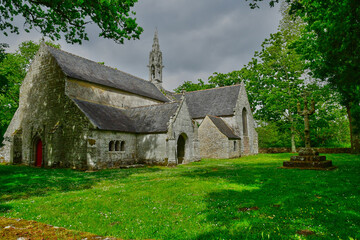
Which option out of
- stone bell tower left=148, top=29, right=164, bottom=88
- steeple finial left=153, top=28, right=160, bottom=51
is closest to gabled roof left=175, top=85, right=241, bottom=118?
stone bell tower left=148, top=29, right=164, bottom=88

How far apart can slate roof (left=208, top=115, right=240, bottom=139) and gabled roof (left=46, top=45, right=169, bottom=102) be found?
28.0 ft

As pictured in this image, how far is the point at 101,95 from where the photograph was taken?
24484 millimetres

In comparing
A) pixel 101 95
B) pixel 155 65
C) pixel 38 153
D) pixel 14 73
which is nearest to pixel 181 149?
pixel 101 95

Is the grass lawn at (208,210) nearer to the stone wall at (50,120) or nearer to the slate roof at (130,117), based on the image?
the stone wall at (50,120)

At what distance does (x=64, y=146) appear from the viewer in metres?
19.7

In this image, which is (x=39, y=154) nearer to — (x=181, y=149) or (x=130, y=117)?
(x=130, y=117)

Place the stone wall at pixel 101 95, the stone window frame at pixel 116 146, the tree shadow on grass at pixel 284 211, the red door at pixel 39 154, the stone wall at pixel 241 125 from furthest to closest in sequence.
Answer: the stone wall at pixel 241 125 → the red door at pixel 39 154 → the stone wall at pixel 101 95 → the stone window frame at pixel 116 146 → the tree shadow on grass at pixel 284 211

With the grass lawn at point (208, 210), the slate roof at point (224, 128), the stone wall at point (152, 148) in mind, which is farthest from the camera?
the slate roof at point (224, 128)

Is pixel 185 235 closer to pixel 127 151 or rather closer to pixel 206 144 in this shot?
pixel 127 151

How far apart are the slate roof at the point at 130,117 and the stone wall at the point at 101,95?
1466 mm

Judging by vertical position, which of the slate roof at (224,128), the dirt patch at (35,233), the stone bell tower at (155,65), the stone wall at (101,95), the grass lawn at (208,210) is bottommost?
the grass lawn at (208,210)

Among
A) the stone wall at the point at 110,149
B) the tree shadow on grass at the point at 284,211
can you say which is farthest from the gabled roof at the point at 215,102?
the tree shadow on grass at the point at 284,211

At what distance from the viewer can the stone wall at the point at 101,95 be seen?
2175 cm

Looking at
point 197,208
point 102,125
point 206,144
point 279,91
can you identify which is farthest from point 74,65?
point 279,91
